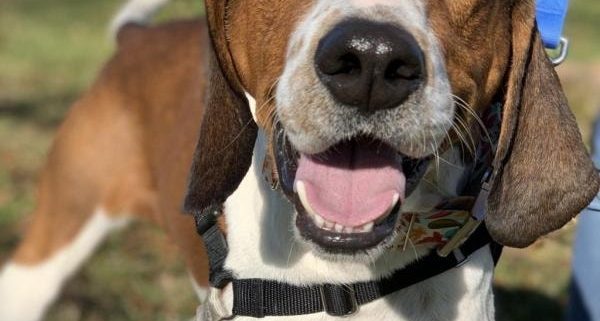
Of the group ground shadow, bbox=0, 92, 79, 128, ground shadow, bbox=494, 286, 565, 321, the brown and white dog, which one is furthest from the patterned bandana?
ground shadow, bbox=0, 92, 79, 128

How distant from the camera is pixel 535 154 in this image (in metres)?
3.21

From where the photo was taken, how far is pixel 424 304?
341cm

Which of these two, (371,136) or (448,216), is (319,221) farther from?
(448,216)

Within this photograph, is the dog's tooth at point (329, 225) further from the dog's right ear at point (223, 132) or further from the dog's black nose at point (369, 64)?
the dog's right ear at point (223, 132)

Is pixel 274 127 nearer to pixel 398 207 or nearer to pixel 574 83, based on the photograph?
pixel 398 207

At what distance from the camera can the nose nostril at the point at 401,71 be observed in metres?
Result: 2.68

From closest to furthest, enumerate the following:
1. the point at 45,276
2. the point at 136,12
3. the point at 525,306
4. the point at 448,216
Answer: the point at 448,216 → the point at 45,276 → the point at 136,12 → the point at 525,306

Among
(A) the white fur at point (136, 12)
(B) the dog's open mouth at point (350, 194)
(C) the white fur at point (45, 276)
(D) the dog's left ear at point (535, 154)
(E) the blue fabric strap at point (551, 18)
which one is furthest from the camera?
(A) the white fur at point (136, 12)

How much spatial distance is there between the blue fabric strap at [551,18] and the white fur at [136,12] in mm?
2633

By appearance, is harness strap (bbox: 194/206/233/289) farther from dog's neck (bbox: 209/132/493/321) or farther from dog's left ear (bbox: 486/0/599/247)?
dog's left ear (bbox: 486/0/599/247)

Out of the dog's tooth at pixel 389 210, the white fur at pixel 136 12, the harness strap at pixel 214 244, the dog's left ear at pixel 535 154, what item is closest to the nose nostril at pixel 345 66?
the dog's tooth at pixel 389 210

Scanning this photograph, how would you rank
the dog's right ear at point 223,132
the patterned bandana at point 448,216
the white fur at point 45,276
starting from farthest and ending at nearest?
the white fur at point 45,276 < the dog's right ear at point 223,132 < the patterned bandana at point 448,216

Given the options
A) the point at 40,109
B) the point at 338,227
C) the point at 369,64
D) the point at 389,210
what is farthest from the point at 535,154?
the point at 40,109

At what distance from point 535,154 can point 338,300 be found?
68 centimetres
